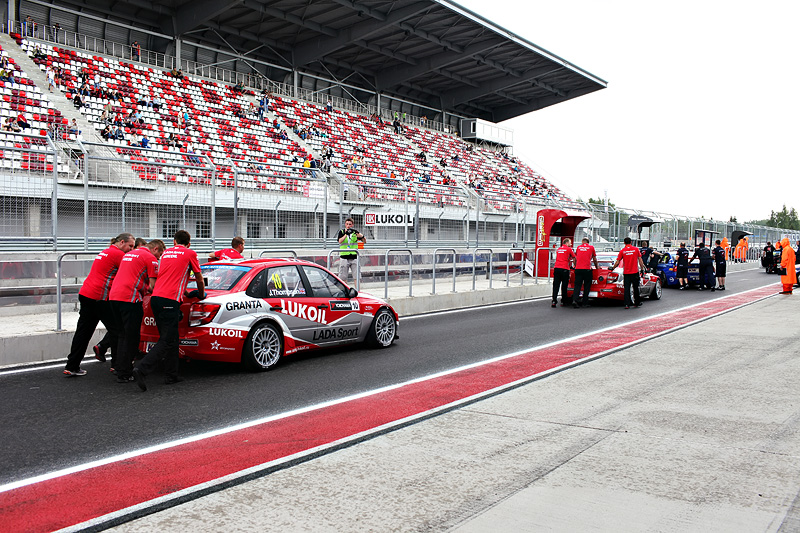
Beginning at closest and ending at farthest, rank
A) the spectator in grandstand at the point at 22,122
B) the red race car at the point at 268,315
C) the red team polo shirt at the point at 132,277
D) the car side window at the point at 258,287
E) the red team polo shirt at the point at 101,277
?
the red team polo shirt at the point at 132,277 < the red team polo shirt at the point at 101,277 < the red race car at the point at 268,315 < the car side window at the point at 258,287 < the spectator in grandstand at the point at 22,122

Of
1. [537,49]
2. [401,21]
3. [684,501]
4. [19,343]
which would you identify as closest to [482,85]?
[537,49]

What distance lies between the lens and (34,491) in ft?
14.4

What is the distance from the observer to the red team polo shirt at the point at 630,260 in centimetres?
1688

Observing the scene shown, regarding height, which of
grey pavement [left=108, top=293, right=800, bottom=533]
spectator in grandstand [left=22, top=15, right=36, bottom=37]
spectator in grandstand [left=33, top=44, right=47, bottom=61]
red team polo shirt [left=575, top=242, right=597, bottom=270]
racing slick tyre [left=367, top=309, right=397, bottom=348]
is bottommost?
grey pavement [left=108, top=293, right=800, bottom=533]

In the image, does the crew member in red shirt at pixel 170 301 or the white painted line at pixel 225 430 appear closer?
the white painted line at pixel 225 430

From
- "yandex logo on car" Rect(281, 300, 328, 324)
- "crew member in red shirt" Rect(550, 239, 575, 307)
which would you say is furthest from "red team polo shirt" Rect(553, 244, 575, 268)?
"yandex logo on car" Rect(281, 300, 328, 324)

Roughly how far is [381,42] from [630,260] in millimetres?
30515

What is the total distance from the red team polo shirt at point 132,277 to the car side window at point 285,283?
1521mm

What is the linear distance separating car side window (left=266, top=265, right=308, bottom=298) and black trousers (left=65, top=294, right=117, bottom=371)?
185 cm

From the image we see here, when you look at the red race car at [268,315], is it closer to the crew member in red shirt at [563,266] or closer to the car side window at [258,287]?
the car side window at [258,287]

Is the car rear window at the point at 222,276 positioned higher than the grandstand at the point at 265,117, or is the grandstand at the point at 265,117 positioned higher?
the grandstand at the point at 265,117

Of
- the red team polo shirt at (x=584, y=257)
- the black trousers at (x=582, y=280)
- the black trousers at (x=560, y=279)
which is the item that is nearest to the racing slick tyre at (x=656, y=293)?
the black trousers at (x=582, y=280)

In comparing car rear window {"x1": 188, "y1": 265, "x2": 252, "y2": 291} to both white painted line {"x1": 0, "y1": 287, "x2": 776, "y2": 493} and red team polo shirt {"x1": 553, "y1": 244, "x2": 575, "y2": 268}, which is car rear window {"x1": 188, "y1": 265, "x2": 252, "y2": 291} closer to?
white painted line {"x1": 0, "y1": 287, "x2": 776, "y2": 493}

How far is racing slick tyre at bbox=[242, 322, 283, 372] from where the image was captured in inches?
325
